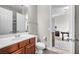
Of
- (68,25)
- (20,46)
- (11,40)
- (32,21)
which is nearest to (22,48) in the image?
(20,46)

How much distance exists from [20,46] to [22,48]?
5cm

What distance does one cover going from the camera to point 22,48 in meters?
1.68

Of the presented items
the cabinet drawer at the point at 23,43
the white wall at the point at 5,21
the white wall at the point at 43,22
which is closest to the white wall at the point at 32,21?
the white wall at the point at 43,22

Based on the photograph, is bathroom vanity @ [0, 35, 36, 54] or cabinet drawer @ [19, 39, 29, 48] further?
cabinet drawer @ [19, 39, 29, 48]

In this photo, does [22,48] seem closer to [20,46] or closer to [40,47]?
[20,46]

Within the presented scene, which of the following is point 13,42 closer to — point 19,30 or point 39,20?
point 19,30

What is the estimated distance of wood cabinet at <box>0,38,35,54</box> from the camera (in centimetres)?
150

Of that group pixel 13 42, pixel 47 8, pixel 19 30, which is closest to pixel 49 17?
pixel 47 8

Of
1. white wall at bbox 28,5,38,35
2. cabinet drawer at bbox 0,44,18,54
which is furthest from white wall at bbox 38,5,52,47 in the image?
cabinet drawer at bbox 0,44,18,54

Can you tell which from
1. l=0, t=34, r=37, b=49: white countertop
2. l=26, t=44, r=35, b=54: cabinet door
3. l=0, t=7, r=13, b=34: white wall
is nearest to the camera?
l=0, t=34, r=37, b=49: white countertop

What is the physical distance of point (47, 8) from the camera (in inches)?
68.6

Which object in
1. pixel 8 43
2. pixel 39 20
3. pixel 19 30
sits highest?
pixel 39 20

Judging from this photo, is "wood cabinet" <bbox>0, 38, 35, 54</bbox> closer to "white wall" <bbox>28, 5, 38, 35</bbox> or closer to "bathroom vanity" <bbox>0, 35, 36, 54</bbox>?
"bathroom vanity" <bbox>0, 35, 36, 54</bbox>
